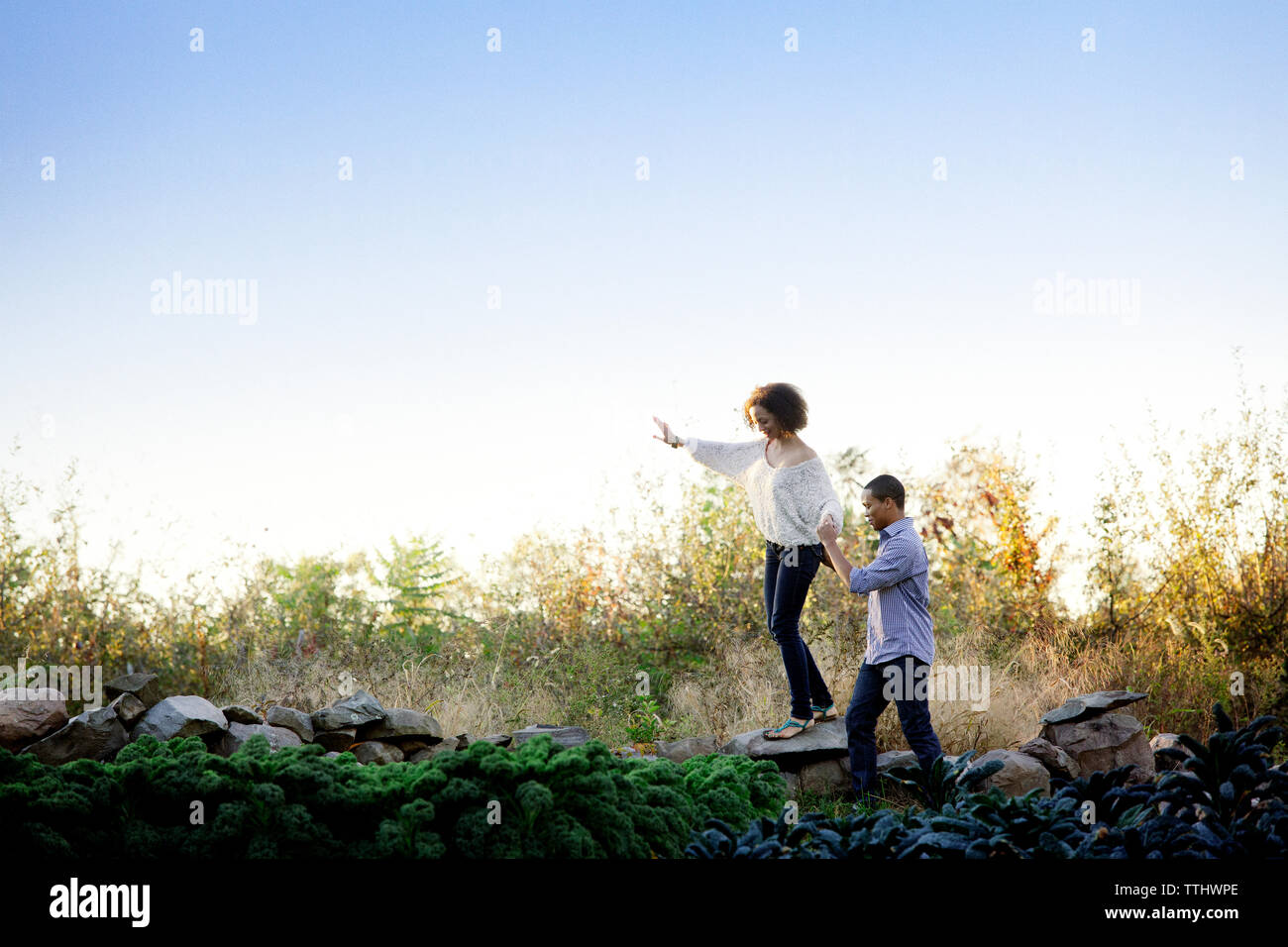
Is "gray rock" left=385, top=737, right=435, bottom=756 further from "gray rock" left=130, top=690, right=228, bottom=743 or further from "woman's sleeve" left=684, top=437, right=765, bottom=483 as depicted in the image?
"woman's sleeve" left=684, top=437, right=765, bottom=483

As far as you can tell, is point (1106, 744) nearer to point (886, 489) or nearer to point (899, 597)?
point (899, 597)

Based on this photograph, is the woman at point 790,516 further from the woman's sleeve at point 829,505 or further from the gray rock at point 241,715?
the gray rock at point 241,715

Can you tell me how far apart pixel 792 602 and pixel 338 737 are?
2.50 meters

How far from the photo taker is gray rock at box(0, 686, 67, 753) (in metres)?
5.21

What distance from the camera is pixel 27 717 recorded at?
5.27 meters

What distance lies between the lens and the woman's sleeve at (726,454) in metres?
5.37

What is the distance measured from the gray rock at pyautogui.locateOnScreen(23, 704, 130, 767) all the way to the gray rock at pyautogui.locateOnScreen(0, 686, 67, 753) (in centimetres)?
7

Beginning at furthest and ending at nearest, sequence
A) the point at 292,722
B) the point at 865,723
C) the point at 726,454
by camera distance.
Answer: the point at 726,454
the point at 292,722
the point at 865,723

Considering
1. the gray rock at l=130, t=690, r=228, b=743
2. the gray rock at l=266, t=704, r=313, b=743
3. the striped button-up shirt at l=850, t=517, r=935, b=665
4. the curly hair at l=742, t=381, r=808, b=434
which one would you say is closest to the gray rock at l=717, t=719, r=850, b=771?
the striped button-up shirt at l=850, t=517, r=935, b=665

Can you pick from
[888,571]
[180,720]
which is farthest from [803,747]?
[180,720]

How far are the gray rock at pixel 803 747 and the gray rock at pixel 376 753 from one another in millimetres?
1782
